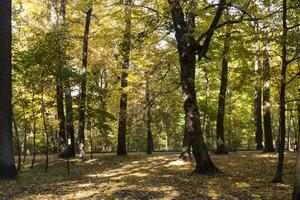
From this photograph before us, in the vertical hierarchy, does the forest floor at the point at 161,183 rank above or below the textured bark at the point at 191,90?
below

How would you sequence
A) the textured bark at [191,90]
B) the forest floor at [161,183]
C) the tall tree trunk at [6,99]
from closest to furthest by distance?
the forest floor at [161,183], the tall tree trunk at [6,99], the textured bark at [191,90]

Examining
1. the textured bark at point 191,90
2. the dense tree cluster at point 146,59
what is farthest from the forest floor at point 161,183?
the dense tree cluster at point 146,59

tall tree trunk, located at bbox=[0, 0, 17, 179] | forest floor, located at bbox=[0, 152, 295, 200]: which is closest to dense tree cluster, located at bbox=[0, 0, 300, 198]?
tall tree trunk, located at bbox=[0, 0, 17, 179]

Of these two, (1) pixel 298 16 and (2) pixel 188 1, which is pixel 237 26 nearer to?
(1) pixel 298 16

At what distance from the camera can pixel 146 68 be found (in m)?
20.6

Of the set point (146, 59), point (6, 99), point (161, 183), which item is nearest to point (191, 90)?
point (161, 183)

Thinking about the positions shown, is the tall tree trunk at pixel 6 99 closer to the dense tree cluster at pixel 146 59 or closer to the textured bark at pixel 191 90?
the dense tree cluster at pixel 146 59

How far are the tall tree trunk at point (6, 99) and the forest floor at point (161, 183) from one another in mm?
633

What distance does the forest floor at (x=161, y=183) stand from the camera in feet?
33.2

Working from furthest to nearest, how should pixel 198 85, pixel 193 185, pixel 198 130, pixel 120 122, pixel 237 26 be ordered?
pixel 198 85, pixel 120 122, pixel 237 26, pixel 198 130, pixel 193 185

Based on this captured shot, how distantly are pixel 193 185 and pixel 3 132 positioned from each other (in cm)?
641

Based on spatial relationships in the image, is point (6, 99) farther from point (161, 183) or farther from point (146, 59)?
point (146, 59)

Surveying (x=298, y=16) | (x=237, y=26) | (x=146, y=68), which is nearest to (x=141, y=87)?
(x=146, y=68)

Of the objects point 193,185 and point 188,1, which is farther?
point 188,1
